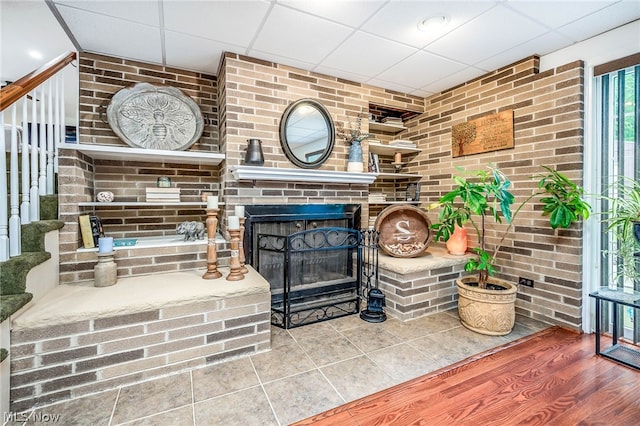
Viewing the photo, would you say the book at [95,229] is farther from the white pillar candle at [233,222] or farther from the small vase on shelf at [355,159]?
the small vase on shelf at [355,159]

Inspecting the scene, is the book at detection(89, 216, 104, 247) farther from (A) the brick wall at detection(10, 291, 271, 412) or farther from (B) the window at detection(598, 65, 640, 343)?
(B) the window at detection(598, 65, 640, 343)

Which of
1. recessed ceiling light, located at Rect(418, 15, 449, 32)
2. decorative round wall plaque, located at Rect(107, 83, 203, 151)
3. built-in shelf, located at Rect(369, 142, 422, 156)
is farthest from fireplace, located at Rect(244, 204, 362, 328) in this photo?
recessed ceiling light, located at Rect(418, 15, 449, 32)

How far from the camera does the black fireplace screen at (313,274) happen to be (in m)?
2.68

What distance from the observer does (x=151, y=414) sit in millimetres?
1477

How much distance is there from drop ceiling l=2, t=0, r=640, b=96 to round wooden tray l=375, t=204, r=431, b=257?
1.49m

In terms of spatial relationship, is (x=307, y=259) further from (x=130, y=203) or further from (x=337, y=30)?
(x=337, y=30)

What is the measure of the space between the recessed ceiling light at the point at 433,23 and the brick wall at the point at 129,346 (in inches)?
91.8

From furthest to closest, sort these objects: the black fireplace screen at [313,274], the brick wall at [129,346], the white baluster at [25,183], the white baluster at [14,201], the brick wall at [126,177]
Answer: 1. the black fireplace screen at [313,274]
2. the brick wall at [126,177]
3. the white baluster at [25,183]
4. the white baluster at [14,201]
5. the brick wall at [129,346]

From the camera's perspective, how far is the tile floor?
1.48 metres

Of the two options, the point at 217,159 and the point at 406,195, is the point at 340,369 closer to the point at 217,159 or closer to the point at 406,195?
the point at 217,159

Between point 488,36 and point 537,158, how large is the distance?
3.83 feet

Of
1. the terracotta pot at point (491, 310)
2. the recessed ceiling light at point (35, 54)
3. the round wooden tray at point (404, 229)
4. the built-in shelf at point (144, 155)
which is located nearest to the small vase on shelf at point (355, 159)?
the round wooden tray at point (404, 229)

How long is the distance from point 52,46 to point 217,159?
5.56 feet
